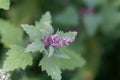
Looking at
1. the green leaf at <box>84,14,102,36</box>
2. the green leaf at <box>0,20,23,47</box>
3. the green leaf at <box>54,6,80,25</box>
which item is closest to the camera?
the green leaf at <box>0,20,23,47</box>

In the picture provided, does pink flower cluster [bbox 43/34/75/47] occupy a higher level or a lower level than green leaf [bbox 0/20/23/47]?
lower

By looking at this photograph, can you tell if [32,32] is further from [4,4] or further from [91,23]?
[91,23]

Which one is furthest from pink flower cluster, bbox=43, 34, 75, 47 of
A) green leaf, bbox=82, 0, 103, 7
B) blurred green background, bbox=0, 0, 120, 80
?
green leaf, bbox=82, 0, 103, 7

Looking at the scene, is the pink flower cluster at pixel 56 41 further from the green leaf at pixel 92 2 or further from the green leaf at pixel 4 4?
the green leaf at pixel 92 2

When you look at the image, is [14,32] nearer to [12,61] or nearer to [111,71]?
[12,61]

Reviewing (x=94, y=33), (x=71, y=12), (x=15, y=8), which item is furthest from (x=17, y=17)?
(x=94, y=33)

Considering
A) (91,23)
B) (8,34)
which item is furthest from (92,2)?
(8,34)

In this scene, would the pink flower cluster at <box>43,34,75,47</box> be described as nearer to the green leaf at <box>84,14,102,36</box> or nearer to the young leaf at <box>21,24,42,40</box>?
the young leaf at <box>21,24,42,40</box>

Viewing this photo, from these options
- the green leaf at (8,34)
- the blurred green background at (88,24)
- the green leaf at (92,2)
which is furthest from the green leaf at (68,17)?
the green leaf at (8,34)
